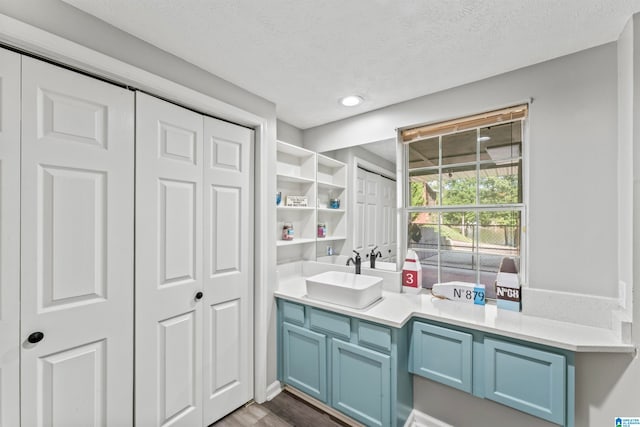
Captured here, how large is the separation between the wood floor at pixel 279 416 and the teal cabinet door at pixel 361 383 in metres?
0.17

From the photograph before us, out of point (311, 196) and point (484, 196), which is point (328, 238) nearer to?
point (311, 196)

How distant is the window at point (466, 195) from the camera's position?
184cm

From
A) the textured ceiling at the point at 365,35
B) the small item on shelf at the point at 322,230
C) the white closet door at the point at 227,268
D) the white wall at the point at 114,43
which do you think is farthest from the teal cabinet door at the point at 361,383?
the white wall at the point at 114,43

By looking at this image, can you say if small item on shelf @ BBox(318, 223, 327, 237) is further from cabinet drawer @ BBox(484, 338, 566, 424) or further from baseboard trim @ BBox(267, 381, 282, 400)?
cabinet drawer @ BBox(484, 338, 566, 424)

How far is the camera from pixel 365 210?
2426 mm

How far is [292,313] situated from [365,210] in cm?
107

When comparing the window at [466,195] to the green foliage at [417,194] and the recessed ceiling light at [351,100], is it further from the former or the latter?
the recessed ceiling light at [351,100]

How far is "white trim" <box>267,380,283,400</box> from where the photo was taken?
2.13 m

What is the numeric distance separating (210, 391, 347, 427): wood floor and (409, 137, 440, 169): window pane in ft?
6.64

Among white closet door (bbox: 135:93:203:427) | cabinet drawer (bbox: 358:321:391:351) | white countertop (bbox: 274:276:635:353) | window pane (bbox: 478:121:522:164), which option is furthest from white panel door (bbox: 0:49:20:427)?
window pane (bbox: 478:121:522:164)

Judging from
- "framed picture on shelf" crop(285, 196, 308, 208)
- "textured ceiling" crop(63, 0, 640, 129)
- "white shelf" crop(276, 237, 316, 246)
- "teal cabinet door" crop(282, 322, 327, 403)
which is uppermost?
"textured ceiling" crop(63, 0, 640, 129)

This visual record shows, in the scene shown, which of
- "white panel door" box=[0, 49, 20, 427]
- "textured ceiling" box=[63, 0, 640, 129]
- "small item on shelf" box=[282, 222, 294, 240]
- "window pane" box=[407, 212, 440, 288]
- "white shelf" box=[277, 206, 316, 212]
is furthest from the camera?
"small item on shelf" box=[282, 222, 294, 240]

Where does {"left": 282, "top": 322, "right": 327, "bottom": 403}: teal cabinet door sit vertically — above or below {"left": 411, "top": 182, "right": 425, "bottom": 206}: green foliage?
below

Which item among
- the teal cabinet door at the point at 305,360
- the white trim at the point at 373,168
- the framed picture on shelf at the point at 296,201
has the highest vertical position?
the white trim at the point at 373,168
